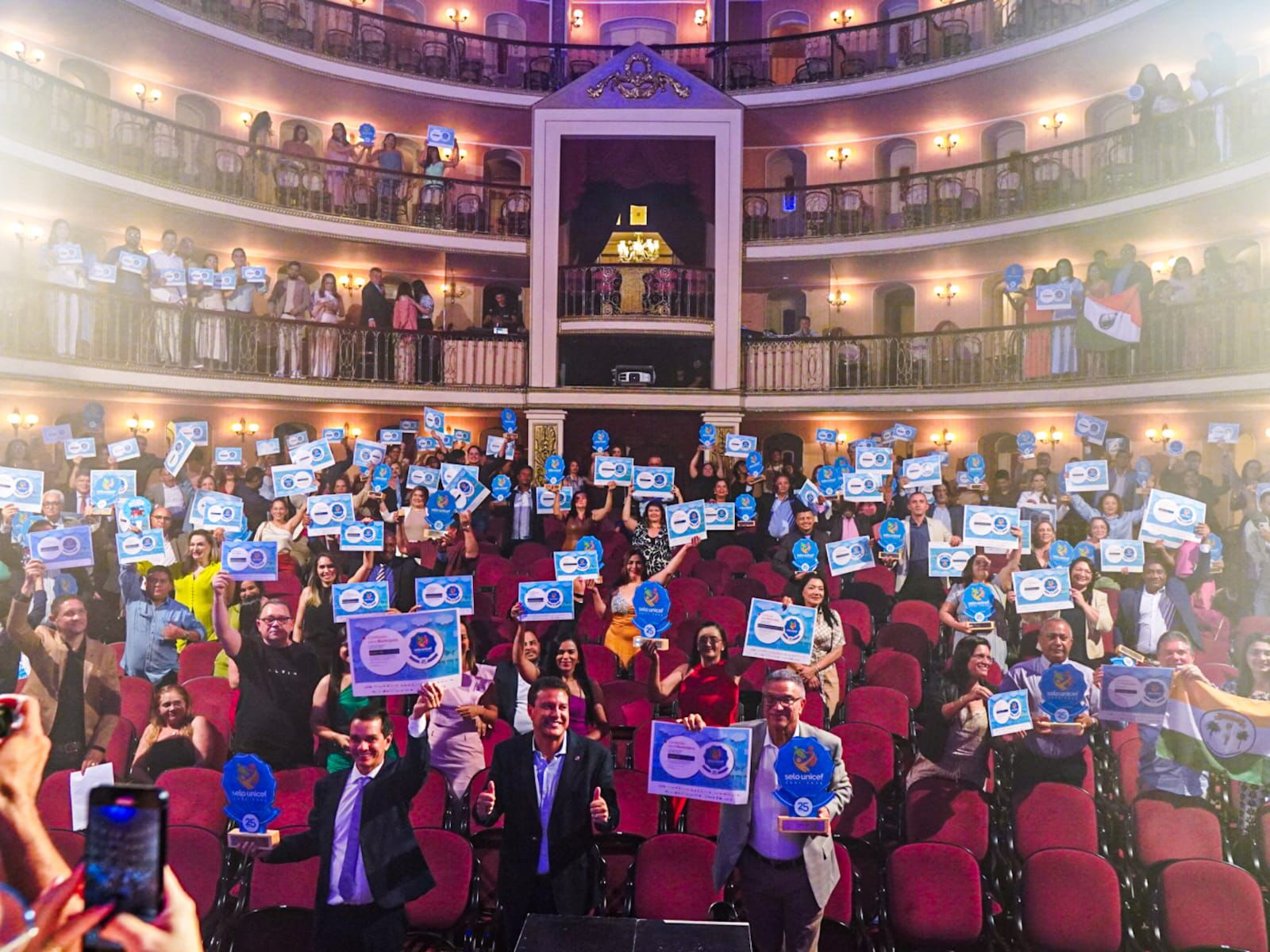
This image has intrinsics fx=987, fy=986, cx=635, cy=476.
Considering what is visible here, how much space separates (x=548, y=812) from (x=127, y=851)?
3992 millimetres

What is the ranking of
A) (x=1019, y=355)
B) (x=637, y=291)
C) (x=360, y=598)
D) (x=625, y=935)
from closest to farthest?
(x=625, y=935) → (x=360, y=598) → (x=1019, y=355) → (x=637, y=291)

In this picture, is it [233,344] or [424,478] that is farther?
[233,344]

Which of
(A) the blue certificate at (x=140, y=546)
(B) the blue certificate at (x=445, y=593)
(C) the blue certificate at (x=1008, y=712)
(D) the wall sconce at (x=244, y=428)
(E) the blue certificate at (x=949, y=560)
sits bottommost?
(C) the blue certificate at (x=1008, y=712)

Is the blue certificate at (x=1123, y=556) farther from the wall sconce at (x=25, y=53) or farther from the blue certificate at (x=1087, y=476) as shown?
the wall sconce at (x=25, y=53)

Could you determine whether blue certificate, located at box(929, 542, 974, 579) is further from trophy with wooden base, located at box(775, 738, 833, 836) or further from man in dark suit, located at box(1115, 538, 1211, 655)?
trophy with wooden base, located at box(775, 738, 833, 836)

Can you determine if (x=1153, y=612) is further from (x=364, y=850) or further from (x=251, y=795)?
(x=251, y=795)

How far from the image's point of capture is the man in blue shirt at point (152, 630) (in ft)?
24.0

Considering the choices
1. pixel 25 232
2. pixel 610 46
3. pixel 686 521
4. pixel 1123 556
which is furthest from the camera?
pixel 610 46

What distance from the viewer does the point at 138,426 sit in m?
16.7

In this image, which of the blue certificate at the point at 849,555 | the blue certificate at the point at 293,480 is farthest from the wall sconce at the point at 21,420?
the blue certificate at the point at 849,555

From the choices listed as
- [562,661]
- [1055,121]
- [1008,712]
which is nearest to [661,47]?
[1055,121]

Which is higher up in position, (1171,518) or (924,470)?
(924,470)

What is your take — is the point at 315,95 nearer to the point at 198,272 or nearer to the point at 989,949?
the point at 198,272

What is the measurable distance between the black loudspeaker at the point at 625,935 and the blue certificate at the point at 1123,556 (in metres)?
5.41
